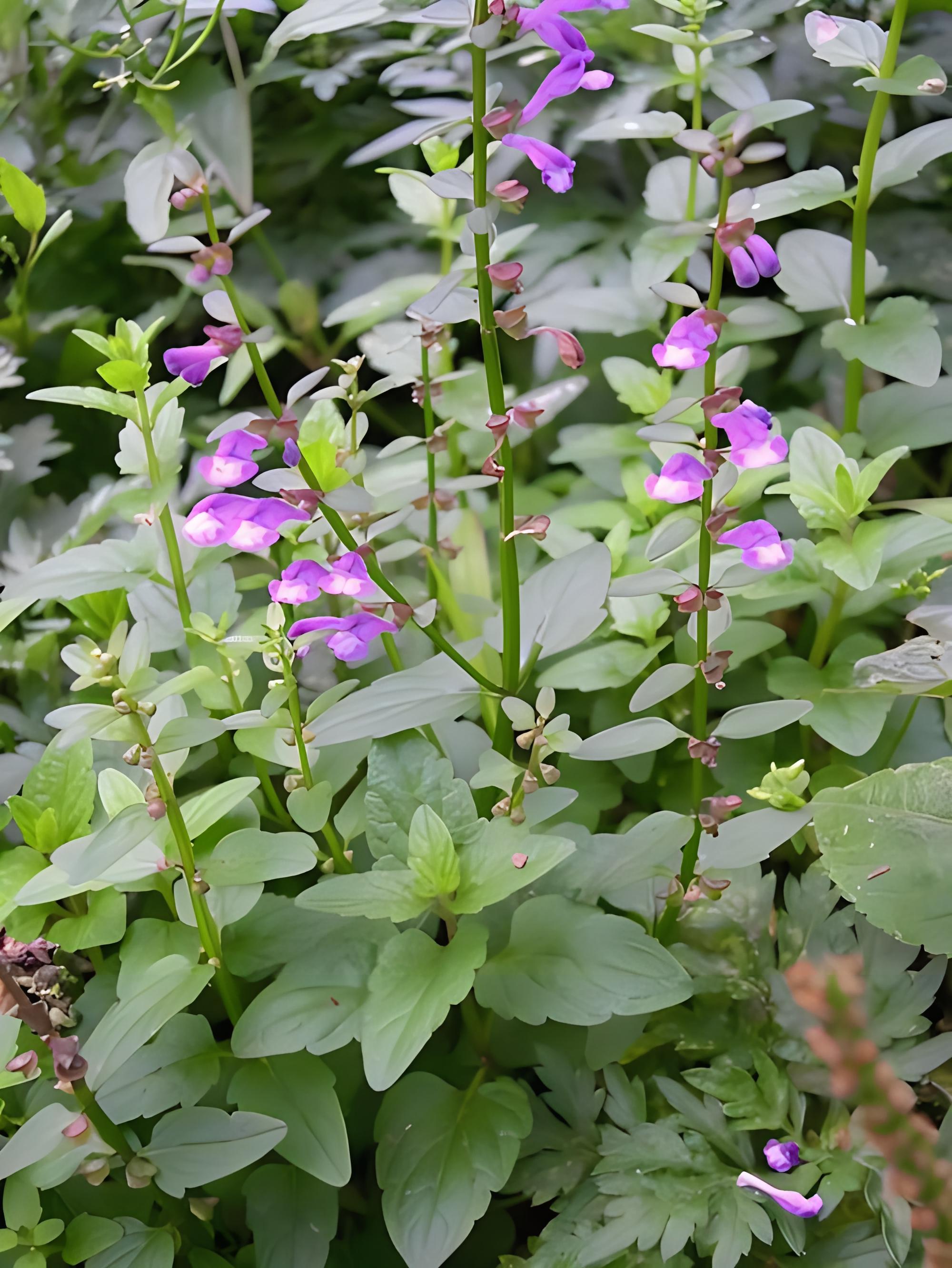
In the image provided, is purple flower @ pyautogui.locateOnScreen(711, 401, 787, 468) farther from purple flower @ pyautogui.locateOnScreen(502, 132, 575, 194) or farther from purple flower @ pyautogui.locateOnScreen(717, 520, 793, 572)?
purple flower @ pyautogui.locateOnScreen(502, 132, 575, 194)

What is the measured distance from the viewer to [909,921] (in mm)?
571

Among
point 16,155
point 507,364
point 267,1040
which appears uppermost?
point 16,155

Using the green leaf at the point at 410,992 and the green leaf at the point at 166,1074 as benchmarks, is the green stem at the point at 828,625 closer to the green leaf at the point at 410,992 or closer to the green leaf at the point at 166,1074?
the green leaf at the point at 410,992

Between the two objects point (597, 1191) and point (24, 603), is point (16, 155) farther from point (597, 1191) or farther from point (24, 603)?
point (597, 1191)

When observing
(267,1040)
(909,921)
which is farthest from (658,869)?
(267,1040)

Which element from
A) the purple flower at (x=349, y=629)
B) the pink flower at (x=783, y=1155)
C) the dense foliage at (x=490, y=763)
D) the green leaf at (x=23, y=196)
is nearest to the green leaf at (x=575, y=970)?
the dense foliage at (x=490, y=763)

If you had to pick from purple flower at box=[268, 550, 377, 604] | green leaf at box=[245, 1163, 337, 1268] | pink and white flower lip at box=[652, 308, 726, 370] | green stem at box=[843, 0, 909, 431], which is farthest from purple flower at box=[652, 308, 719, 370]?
green leaf at box=[245, 1163, 337, 1268]

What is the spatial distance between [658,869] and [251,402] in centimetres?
87

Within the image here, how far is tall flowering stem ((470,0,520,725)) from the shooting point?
51 cm

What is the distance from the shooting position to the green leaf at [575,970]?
56 cm

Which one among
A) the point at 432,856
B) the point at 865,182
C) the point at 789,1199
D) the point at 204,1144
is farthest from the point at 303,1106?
the point at 865,182

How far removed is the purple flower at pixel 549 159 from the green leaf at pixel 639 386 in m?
0.37

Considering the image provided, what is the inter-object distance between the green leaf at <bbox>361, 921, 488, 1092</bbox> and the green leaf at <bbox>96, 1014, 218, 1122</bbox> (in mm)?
122

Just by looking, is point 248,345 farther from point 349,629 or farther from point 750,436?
point 750,436
